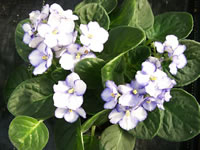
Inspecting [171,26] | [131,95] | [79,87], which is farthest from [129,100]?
[171,26]

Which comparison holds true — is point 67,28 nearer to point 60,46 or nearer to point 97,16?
point 60,46

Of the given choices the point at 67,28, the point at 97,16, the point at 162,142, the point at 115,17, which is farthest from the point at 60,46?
the point at 162,142

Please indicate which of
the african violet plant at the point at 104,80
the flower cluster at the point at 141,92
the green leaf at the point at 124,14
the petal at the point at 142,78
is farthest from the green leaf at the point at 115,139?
the green leaf at the point at 124,14

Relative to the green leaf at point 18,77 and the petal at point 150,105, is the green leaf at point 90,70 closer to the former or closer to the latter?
the petal at point 150,105

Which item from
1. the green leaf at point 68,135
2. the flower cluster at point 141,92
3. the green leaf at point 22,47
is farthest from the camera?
the green leaf at point 22,47

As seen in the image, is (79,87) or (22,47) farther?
(22,47)

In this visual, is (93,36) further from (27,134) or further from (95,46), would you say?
(27,134)
